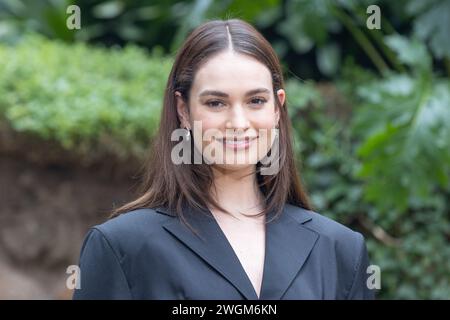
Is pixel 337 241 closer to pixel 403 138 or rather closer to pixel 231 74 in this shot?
pixel 231 74

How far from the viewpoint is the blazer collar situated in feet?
7.66

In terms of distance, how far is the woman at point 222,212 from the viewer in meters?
2.33

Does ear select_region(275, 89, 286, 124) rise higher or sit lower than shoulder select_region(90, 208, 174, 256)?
higher

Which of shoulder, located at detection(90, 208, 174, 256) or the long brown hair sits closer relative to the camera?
shoulder, located at detection(90, 208, 174, 256)

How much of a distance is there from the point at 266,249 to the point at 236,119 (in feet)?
1.14

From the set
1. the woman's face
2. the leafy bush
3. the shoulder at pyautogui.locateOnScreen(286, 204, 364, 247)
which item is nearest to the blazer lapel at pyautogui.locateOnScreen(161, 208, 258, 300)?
the woman's face

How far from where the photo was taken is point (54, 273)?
525 cm

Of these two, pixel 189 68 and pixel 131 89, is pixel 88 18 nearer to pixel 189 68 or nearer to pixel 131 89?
pixel 131 89

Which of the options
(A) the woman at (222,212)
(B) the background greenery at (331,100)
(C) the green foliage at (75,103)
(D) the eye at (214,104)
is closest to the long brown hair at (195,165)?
(A) the woman at (222,212)

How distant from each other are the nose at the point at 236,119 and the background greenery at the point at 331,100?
233cm

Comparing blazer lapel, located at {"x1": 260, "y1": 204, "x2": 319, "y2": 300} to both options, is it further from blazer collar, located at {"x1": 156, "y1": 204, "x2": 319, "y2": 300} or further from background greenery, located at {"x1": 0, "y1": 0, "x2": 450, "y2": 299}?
background greenery, located at {"x1": 0, "y1": 0, "x2": 450, "y2": 299}

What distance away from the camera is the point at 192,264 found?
7.67ft

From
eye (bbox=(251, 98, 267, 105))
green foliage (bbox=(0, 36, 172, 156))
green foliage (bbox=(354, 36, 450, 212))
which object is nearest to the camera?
eye (bbox=(251, 98, 267, 105))

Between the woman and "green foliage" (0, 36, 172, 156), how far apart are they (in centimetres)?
236
